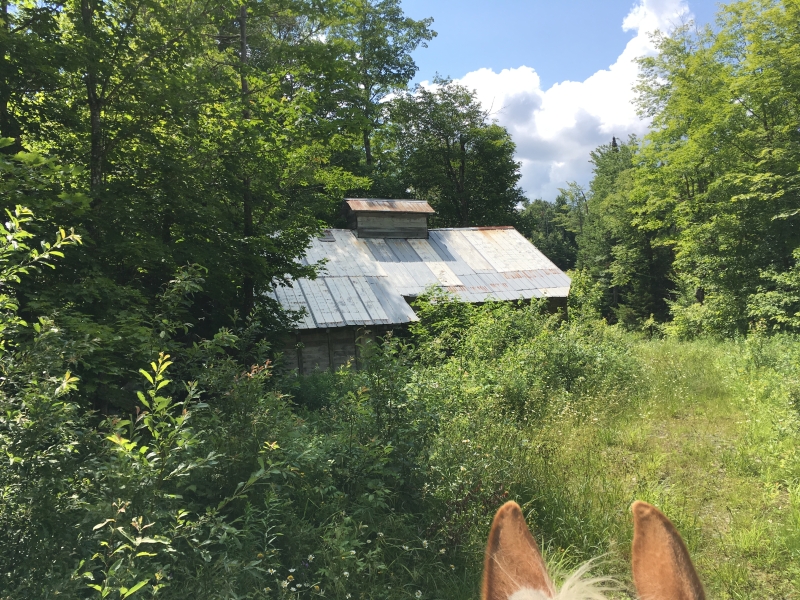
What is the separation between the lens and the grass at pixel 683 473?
3.61m

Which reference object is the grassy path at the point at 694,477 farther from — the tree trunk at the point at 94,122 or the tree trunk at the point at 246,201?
the tree trunk at the point at 94,122

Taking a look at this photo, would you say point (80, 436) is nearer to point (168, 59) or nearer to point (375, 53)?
point (168, 59)

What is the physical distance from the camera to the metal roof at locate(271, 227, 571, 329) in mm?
12102

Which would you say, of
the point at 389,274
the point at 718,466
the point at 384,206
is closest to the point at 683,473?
the point at 718,466

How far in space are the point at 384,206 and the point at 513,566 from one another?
53.1 ft

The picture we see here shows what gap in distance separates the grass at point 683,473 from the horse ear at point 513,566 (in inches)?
57.0

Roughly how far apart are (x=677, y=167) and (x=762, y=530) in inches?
659

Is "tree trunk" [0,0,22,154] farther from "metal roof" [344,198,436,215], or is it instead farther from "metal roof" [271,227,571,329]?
"metal roof" [344,198,436,215]

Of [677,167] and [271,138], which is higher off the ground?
[677,167]

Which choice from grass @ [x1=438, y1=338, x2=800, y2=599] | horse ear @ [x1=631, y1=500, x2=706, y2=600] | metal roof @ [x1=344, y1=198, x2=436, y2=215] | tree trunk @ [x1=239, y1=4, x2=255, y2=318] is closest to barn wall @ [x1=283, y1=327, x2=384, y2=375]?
tree trunk @ [x1=239, y1=4, x2=255, y2=318]

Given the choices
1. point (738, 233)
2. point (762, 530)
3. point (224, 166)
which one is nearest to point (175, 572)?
point (762, 530)

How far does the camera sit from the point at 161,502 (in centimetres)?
232

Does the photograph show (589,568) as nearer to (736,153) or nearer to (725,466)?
(725,466)

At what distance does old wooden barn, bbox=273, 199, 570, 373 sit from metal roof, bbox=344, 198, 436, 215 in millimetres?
37
